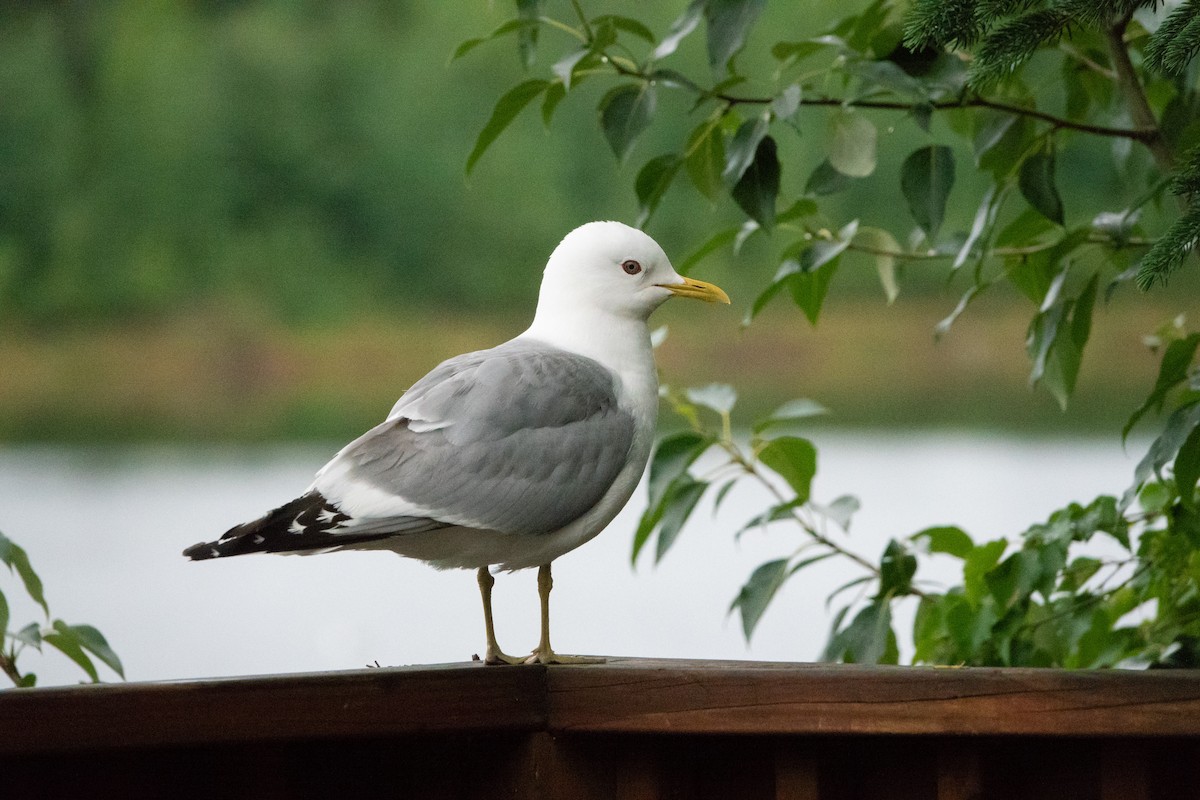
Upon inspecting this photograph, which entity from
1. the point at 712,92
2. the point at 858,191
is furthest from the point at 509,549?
the point at 858,191

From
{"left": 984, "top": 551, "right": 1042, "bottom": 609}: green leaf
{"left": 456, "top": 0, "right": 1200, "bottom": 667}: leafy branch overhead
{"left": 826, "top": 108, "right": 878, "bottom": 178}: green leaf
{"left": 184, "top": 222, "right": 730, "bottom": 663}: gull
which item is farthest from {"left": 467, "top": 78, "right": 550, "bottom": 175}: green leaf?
{"left": 984, "top": 551, "right": 1042, "bottom": 609}: green leaf

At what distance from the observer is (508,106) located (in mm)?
1087

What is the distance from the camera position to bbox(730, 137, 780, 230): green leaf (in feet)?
3.51

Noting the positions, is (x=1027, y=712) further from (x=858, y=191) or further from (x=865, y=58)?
(x=858, y=191)

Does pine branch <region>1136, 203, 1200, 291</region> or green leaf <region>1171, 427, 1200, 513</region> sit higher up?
pine branch <region>1136, 203, 1200, 291</region>

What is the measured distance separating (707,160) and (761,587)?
38cm

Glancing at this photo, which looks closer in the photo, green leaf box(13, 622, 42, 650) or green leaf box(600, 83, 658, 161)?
green leaf box(13, 622, 42, 650)

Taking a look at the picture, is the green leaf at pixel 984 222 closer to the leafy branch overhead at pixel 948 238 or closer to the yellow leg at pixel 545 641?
the leafy branch overhead at pixel 948 238

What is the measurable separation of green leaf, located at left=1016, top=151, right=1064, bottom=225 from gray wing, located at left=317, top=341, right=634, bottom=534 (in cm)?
41

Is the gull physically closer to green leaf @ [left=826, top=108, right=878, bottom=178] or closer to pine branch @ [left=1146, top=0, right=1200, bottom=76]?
green leaf @ [left=826, top=108, right=878, bottom=178]

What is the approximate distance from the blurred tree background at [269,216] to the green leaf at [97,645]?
83 centimetres

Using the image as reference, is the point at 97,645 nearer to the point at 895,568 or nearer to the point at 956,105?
the point at 895,568

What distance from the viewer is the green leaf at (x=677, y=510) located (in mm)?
1201

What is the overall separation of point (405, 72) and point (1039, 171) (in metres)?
1.09
